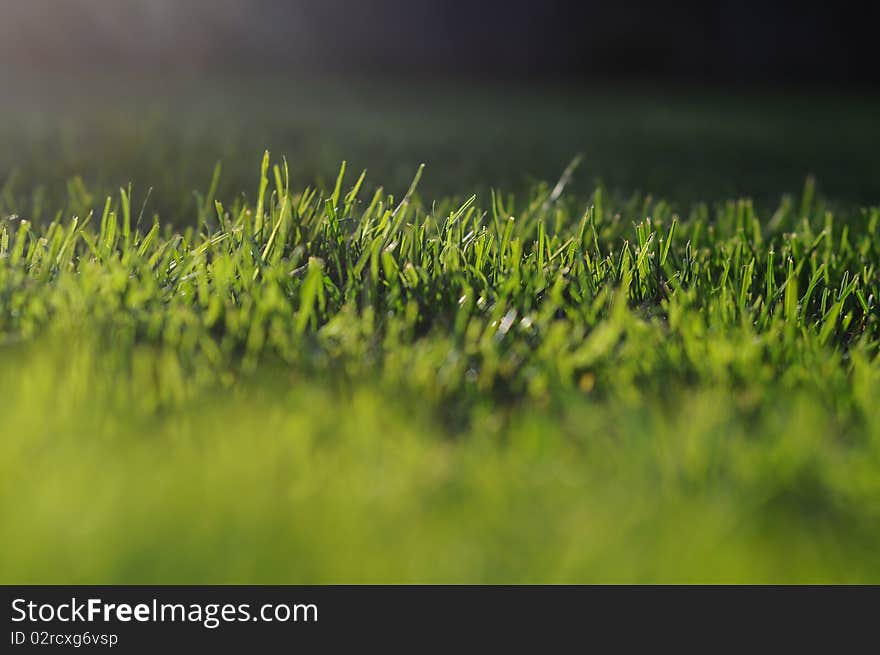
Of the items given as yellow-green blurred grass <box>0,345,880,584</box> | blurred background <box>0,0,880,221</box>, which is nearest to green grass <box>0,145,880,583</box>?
yellow-green blurred grass <box>0,345,880,584</box>

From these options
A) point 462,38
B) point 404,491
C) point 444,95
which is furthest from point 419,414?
point 462,38

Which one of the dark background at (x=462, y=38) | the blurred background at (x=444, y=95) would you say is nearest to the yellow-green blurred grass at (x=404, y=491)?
the blurred background at (x=444, y=95)

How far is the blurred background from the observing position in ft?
11.8

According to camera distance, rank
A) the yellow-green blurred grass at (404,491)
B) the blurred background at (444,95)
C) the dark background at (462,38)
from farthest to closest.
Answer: the dark background at (462,38), the blurred background at (444,95), the yellow-green blurred grass at (404,491)

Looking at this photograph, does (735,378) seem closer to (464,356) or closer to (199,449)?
(464,356)

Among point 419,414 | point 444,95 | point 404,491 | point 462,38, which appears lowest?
point 404,491

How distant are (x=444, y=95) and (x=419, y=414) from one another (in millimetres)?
7466

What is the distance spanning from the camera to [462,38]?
10.3 metres

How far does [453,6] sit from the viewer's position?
10.2 meters

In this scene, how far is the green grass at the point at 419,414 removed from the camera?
3.08 feet

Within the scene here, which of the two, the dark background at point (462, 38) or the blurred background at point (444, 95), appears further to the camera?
the dark background at point (462, 38)

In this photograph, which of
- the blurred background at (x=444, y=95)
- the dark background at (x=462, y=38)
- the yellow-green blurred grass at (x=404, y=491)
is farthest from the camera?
the dark background at (x=462, y=38)

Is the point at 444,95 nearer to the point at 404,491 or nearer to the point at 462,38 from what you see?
the point at 462,38

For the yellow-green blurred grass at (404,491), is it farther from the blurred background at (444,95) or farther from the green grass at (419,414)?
the blurred background at (444,95)
